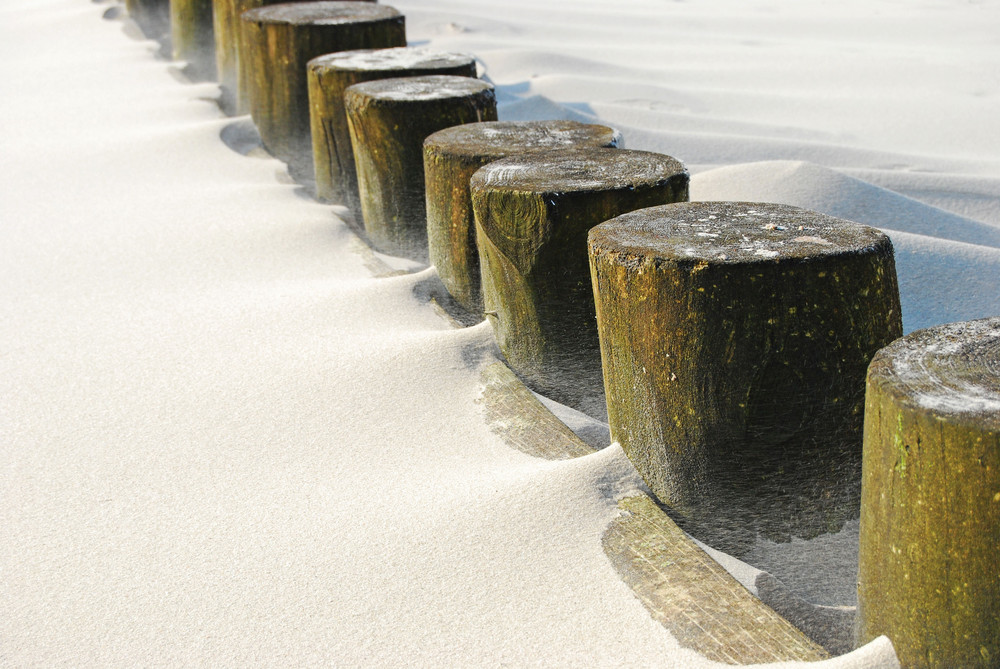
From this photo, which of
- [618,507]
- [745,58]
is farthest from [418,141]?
[745,58]

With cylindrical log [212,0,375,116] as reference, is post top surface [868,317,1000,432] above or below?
below

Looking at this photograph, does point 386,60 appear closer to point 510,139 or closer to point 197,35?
point 510,139

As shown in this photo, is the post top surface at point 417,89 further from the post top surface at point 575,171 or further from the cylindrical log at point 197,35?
the cylindrical log at point 197,35

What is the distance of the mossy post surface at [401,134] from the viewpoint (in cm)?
293

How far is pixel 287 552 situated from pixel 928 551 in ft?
3.08

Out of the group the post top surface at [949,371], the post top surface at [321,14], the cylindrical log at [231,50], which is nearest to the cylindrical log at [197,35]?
the cylindrical log at [231,50]

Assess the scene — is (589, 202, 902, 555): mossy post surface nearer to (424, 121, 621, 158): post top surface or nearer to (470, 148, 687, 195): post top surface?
(470, 148, 687, 195): post top surface

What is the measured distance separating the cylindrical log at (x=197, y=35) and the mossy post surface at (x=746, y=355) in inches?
181

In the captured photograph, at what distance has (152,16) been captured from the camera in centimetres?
727

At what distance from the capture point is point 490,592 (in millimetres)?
1627

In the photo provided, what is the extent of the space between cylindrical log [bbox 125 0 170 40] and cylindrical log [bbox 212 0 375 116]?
2.24m

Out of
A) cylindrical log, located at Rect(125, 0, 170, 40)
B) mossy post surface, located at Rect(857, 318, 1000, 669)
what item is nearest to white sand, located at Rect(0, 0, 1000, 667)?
mossy post surface, located at Rect(857, 318, 1000, 669)

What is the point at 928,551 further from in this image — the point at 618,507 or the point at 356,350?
the point at 356,350

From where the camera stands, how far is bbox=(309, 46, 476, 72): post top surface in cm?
336
